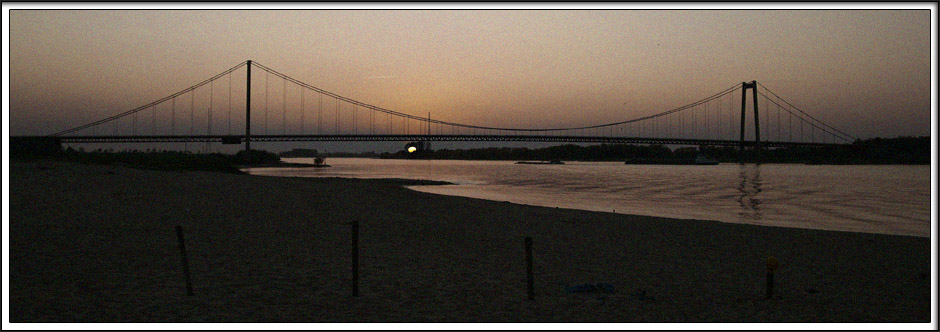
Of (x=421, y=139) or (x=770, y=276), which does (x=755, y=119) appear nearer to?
(x=421, y=139)

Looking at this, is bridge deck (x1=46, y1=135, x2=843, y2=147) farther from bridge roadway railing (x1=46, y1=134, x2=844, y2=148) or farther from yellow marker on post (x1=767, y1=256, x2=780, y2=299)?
yellow marker on post (x1=767, y1=256, x2=780, y2=299)

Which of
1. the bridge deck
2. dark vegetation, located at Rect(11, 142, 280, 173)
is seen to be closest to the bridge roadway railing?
the bridge deck

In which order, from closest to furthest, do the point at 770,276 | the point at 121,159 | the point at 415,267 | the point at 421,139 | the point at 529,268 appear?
the point at 529,268 < the point at 770,276 < the point at 415,267 < the point at 121,159 < the point at 421,139

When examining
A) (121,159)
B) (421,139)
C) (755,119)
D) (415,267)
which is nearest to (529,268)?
(415,267)

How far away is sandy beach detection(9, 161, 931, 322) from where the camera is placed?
6.14 m

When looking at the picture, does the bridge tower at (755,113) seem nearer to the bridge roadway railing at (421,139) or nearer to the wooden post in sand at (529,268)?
the bridge roadway railing at (421,139)

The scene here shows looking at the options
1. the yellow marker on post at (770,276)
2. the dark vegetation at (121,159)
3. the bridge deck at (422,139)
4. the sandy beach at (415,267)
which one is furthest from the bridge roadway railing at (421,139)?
the yellow marker on post at (770,276)

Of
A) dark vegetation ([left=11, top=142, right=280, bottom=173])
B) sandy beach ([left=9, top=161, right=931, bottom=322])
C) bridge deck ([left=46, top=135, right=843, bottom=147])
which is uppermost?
bridge deck ([left=46, top=135, right=843, bottom=147])

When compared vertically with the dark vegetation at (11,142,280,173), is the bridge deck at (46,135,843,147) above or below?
above

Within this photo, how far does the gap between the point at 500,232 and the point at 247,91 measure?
66.1 meters

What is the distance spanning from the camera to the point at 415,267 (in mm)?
8203

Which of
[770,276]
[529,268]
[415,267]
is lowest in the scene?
[415,267]

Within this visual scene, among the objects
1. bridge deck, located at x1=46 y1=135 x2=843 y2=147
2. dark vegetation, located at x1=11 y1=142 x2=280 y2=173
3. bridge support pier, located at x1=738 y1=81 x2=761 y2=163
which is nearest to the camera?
dark vegetation, located at x1=11 y1=142 x2=280 y2=173

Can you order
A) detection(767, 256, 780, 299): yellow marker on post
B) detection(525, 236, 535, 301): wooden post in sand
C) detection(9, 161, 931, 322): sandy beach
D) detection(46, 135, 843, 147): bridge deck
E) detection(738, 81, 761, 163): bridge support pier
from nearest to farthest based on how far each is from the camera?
detection(9, 161, 931, 322): sandy beach
detection(525, 236, 535, 301): wooden post in sand
detection(767, 256, 780, 299): yellow marker on post
detection(46, 135, 843, 147): bridge deck
detection(738, 81, 761, 163): bridge support pier
